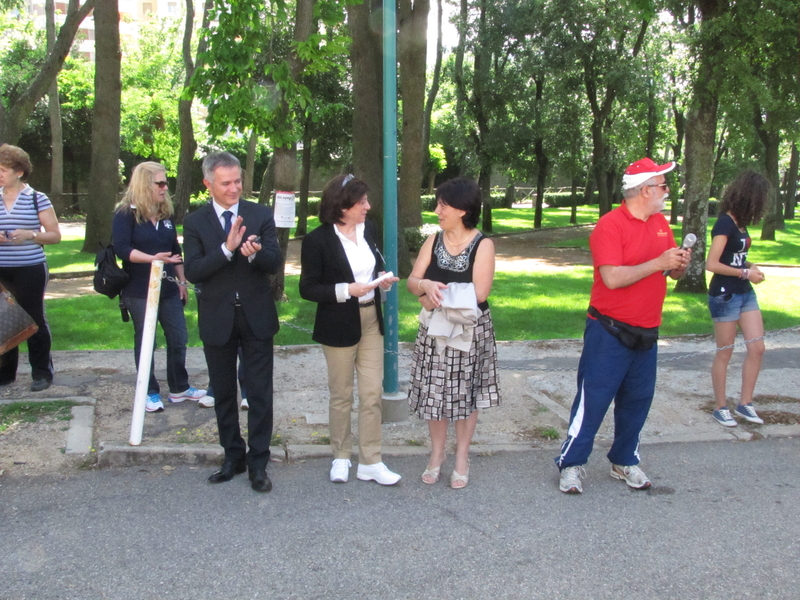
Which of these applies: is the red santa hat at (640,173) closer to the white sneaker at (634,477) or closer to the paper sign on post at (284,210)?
the white sneaker at (634,477)

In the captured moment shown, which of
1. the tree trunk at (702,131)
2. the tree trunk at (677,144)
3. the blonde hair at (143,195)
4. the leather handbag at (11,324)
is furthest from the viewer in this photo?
the tree trunk at (677,144)

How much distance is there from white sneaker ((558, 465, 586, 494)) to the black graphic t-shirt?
204 cm

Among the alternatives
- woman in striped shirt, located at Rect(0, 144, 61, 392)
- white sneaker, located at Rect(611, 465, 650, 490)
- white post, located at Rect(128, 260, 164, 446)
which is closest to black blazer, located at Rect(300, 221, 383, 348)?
white post, located at Rect(128, 260, 164, 446)

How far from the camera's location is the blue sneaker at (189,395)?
20.3 feet

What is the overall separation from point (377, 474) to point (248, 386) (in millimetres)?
957

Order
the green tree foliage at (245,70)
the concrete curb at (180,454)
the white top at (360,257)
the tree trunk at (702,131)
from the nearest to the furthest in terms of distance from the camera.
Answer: the white top at (360,257) → the concrete curb at (180,454) → the green tree foliage at (245,70) → the tree trunk at (702,131)

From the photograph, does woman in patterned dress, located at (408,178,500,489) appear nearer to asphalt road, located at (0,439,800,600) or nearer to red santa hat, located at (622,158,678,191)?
asphalt road, located at (0,439,800,600)

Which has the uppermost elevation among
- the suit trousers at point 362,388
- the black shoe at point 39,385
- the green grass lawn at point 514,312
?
the suit trousers at point 362,388

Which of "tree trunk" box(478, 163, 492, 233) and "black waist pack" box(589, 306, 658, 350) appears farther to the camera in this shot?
"tree trunk" box(478, 163, 492, 233)

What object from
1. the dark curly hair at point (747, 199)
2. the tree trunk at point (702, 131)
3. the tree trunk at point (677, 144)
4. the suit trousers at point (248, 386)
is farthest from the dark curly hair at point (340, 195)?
the tree trunk at point (677, 144)

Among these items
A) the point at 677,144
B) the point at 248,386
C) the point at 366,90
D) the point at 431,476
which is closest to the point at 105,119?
the point at 366,90

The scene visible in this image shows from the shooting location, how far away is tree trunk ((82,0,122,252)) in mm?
15500

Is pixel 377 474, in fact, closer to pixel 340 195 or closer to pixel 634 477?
pixel 634 477

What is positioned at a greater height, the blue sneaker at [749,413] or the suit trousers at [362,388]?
the suit trousers at [362,388]
